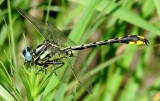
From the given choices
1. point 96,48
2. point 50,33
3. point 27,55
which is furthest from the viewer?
point 96,48

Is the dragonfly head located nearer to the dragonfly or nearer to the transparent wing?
the dragonfly

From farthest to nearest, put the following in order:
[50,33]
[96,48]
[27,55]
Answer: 1. [96,48]
2. [50,33]
3. [27,55]

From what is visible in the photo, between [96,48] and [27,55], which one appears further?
[96,48]

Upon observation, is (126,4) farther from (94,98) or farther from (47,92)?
(47,92)

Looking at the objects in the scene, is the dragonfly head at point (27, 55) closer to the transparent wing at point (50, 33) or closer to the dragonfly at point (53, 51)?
the dragonfly at point (53, 51)

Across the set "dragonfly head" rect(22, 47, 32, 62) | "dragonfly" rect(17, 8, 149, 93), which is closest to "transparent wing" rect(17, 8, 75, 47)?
"dragonfly" rect(17, 8, 149, 93)

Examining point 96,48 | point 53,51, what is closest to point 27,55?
point 53,51

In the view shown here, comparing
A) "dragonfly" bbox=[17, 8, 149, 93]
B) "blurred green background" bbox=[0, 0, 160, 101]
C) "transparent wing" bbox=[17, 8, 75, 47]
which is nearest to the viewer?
"blurred green background" bbox=[0, 0, 160, 101]

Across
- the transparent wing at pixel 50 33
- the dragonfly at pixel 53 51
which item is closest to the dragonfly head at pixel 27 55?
the dragonfly at pixel 53 51

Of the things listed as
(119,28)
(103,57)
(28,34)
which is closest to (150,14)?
(119,28)

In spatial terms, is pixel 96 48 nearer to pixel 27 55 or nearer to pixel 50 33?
pixel 50 33

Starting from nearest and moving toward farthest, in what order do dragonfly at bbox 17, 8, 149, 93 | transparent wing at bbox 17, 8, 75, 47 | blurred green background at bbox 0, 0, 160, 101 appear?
blurred green background at bbox 0, 0, 160, 101 < dragonfly at bbox 17, 8, 149, 93 < transparent wing at bbox 17, 8, 75, 47
